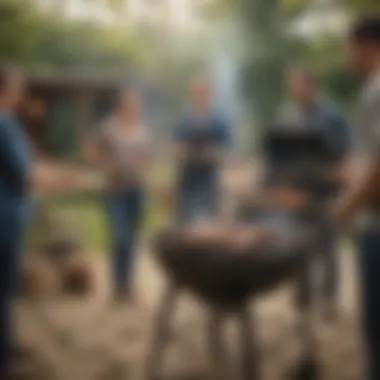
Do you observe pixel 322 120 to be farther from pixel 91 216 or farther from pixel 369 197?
pixel 91 216

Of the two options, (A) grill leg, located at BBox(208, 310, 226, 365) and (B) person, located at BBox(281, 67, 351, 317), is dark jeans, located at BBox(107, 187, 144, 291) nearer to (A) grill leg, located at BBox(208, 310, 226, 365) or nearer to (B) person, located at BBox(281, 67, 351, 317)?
(A) grill leg, located at BBox(208, 310, 226, 365)

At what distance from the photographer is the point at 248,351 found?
66.8 inches

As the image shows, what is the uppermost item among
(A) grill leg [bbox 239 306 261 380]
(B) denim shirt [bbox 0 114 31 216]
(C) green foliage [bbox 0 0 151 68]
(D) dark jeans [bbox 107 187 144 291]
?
(C) green foliage [bbox 0 0 151 68]

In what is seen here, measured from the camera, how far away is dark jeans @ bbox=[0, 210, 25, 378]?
1.74 meters

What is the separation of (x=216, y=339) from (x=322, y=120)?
1.66ft

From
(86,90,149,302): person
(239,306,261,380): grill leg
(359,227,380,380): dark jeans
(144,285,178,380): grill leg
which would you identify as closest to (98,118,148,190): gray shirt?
(86,90,149,302): person

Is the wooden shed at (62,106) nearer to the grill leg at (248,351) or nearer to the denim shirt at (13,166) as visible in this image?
the denim shirt at (13,166)

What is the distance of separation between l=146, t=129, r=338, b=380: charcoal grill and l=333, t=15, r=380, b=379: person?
0.05 metres

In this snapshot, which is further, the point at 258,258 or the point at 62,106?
the point at 62,106

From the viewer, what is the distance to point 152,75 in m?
1.76

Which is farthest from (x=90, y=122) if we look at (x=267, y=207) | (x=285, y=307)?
(x=285, y=307)

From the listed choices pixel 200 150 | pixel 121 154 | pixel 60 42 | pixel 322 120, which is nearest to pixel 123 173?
pixel 121 154

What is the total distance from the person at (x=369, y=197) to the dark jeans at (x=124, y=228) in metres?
0.42

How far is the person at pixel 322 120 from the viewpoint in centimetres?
171
